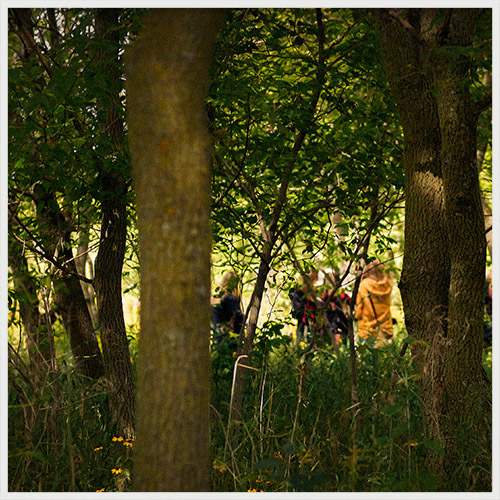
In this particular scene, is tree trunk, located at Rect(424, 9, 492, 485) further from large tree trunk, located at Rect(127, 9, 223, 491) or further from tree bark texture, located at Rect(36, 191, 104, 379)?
tree bark texture, located at Rect(36, 191, 104, 379)

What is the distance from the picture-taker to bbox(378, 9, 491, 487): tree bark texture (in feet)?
11.9

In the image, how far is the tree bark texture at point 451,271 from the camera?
3.62 meters

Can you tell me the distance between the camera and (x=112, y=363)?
15.6ft

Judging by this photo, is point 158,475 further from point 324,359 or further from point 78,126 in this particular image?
point 324,359

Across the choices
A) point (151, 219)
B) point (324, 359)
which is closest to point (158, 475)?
point (151, 219)

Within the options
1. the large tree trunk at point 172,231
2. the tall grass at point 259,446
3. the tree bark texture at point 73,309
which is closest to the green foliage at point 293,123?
the tall grass at point 259,446

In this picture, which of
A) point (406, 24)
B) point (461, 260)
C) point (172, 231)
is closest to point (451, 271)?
point (461, 260)

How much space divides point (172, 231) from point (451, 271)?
6.78 ft

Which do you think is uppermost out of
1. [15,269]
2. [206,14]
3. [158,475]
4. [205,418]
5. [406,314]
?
[206,14]

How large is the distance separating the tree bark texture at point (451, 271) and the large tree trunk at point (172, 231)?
163 centimetres

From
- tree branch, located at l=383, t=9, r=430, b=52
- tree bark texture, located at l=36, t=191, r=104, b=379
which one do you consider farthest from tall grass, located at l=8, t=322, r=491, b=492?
tree branch, located at l=383, t=9, r=430, b=52

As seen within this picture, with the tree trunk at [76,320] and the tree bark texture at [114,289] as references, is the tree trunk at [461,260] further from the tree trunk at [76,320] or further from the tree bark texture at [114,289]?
the tree trunk at [76,320]

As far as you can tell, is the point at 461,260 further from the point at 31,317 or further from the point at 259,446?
the point at 31,317

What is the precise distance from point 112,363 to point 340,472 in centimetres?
194
